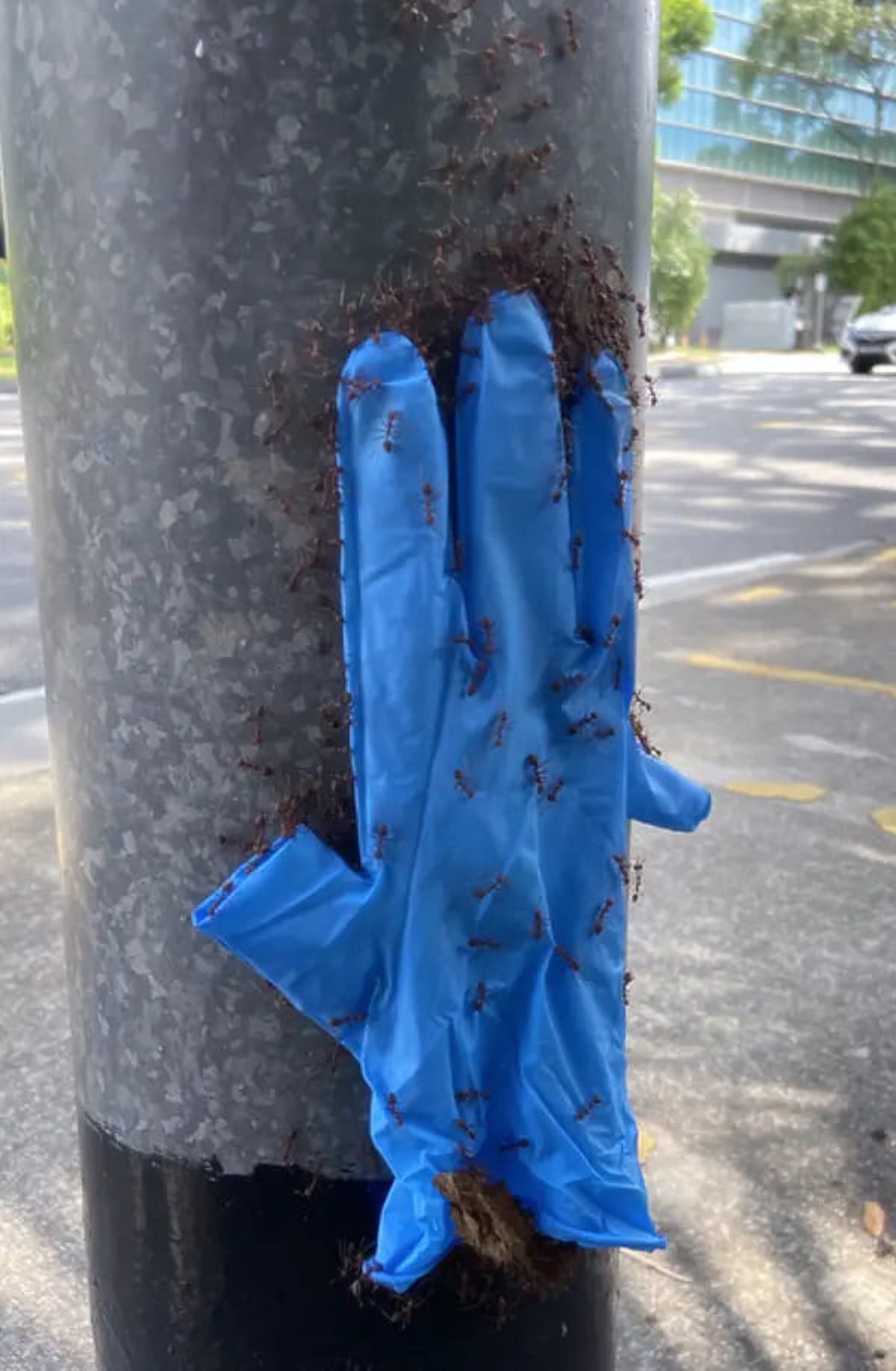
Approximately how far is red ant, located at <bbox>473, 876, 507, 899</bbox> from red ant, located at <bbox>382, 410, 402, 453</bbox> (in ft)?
1.35

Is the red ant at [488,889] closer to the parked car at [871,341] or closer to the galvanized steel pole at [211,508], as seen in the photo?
the galvanized steel pole at [211,508]

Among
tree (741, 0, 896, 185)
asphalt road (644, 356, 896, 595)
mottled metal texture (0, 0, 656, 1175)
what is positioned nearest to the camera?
mottled metal texture (0, 0, 656, 1175)

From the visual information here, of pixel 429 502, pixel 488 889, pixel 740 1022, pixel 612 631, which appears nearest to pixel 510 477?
pixel 429 502

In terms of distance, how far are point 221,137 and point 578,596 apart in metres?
0.55

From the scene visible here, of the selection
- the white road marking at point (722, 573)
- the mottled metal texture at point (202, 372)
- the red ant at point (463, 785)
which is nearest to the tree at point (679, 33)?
the white road marking at point (722, 573)

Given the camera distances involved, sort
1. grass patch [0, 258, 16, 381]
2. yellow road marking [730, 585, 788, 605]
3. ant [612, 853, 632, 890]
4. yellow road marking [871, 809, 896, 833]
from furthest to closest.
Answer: grass patch [0, 258, 16, 381] < yellow road marking [730, 585, 788, 605] < yellow road marking [871, 809, 896, 833] < ant [612, 853, 632, 890]

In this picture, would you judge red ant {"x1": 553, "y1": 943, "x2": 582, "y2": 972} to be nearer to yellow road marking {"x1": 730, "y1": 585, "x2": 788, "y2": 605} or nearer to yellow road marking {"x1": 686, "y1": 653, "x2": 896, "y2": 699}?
yellow road marking {"x1": 686, "y1": 653, "x2": 896, "y2": 699}

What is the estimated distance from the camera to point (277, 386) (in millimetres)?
1386

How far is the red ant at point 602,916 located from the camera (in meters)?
1.56

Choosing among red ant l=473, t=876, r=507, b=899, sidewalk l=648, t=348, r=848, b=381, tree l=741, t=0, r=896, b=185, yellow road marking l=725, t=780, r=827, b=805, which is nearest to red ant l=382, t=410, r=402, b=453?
red ant l=473, t=876, r=507, b=899

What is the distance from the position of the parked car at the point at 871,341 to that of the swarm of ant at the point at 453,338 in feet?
102

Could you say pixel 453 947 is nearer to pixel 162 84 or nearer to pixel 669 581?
pixel 162 84

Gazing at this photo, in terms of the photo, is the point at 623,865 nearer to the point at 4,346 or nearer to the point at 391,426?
the point at 391,426

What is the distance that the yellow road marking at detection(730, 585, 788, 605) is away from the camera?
8.41 m
